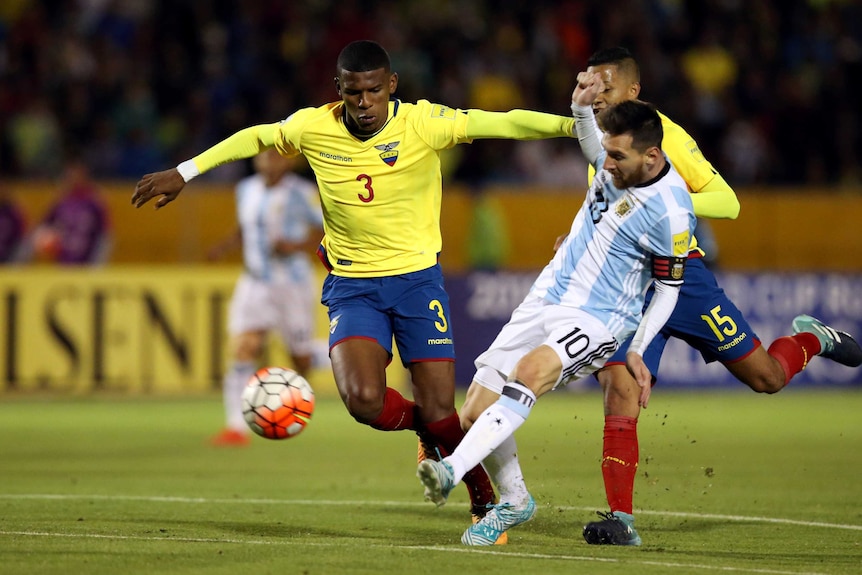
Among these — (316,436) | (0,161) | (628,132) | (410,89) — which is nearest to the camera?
(628,132)

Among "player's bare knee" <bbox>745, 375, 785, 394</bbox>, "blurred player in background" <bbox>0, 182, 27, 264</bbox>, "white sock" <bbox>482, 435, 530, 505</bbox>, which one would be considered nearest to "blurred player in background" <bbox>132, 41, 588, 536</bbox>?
"white sock" <bbox>482, 435, 530, 505</bbox>

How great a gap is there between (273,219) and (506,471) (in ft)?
20.1

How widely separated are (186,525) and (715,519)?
294cm

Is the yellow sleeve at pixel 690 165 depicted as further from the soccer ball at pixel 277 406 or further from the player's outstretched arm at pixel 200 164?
the soccer ball at pixel 277 406

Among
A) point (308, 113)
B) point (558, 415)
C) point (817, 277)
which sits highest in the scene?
point (308, 113)

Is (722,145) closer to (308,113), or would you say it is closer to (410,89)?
(410,89)

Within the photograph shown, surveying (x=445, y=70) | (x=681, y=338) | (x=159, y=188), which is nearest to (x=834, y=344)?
(x=681, y=338)

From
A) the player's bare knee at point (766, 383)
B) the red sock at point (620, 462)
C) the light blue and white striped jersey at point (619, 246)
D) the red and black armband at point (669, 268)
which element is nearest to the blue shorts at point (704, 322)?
the player's bare knee at point (766, 383)

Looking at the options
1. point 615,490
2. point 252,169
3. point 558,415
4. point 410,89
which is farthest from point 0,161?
point 615,490

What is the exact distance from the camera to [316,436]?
12836mm

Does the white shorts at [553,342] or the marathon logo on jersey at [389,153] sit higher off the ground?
the marathon logo on jersey at [389,153]

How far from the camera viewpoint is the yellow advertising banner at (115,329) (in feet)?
51.8

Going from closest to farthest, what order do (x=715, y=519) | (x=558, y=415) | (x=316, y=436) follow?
(x=715, y=519) < (x=316, y=436) < (x=558, y=415)

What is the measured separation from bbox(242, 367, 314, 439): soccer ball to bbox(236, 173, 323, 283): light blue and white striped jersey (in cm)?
435
